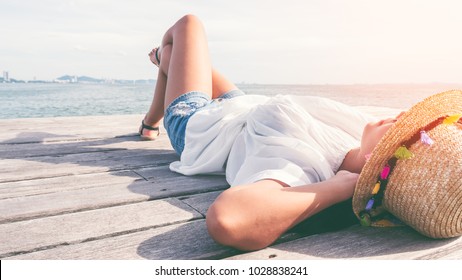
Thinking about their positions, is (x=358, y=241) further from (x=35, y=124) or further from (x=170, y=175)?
(x=35, y=124)

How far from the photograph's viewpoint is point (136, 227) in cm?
136

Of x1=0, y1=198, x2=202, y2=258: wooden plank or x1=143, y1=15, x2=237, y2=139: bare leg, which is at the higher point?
x1=143, y1=15, x2=237, y2=139: bare leg

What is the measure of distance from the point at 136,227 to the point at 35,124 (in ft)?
9.71

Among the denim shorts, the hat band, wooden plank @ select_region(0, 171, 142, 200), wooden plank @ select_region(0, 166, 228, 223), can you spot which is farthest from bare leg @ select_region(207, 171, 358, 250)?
the denim shorts

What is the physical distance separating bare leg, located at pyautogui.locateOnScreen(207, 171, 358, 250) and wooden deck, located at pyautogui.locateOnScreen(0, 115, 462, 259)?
5cm

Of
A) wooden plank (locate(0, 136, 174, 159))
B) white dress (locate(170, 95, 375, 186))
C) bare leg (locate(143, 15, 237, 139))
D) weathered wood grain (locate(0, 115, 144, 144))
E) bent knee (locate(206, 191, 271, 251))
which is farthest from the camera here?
weathered wood grain (locate(0, 115, 144, 144))

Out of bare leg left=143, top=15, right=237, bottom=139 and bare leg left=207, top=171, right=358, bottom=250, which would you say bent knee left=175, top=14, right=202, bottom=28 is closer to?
bare leg left=143, top=15, right=237, bottom=139

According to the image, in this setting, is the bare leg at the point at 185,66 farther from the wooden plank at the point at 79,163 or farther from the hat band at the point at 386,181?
the hat band at the point at 386,181

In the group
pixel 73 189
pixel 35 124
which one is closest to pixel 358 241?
pixel 73 189

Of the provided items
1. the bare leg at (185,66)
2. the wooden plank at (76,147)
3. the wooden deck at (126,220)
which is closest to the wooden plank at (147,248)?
the wooden deck at (126,220)

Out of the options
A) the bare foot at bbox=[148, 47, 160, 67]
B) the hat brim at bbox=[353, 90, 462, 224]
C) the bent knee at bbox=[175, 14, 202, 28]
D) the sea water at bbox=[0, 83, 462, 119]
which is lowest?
the sea water at bbox=[0, 83, 462, 119]

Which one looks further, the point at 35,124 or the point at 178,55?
the point at 35,124

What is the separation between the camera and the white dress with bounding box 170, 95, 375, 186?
1.50 metres

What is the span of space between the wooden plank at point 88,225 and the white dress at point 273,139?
0.92 feet
